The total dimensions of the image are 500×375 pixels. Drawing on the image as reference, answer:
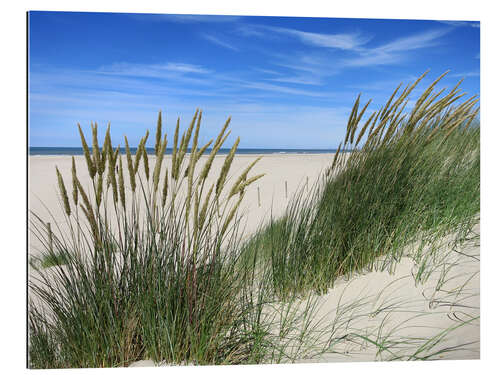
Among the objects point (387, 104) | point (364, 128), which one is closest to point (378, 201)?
point (364, 128)

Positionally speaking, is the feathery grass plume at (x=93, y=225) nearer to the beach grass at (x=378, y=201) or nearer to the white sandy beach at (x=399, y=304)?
the white sandy beach at (x=399, y=304)

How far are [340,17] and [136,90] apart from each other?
1156 millimetres

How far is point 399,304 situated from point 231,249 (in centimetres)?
88

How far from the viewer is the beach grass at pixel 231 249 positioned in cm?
184

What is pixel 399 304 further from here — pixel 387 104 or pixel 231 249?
pixel 387 104

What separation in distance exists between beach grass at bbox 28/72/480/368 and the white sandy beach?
35 mm

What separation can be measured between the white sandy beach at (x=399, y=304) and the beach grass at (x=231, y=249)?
0.11ft

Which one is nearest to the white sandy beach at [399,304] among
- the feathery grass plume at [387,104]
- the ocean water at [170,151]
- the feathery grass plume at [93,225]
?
the ocean water at [170,151]

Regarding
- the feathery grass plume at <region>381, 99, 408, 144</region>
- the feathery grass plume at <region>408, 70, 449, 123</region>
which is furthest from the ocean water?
the feathery grass plume at <region>408, 70, 449, 123</region>

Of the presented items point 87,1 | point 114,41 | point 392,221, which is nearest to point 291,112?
point 392,221

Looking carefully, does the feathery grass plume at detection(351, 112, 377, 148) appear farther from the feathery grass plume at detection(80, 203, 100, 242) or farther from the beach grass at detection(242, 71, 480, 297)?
the feathery grass plume at detection(80, 203, 100, 242)

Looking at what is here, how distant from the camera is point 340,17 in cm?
247

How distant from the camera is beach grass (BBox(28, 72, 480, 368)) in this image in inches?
72.6

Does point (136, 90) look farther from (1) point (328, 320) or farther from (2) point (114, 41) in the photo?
(1) point (328, 320)
